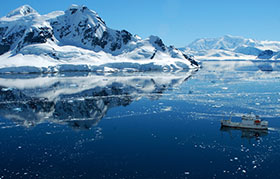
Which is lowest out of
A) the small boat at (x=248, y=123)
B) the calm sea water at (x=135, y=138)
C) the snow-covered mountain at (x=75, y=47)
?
the calm sea water at (x=135, y=138)

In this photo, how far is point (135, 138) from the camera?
34188mm

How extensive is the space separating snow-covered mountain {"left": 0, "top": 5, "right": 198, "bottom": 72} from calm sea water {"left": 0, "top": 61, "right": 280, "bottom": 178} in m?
76.1

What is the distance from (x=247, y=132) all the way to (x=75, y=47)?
136 metres

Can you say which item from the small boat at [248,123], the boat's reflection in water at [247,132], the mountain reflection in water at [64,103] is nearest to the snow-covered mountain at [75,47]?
the mountain reflection in water at [64,103]

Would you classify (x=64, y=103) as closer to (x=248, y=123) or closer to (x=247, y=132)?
(x=248, y=123)

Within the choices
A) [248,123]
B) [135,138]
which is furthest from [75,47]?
[248,123]

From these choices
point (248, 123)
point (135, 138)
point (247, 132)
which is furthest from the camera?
point (248, 123)

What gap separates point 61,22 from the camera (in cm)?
18250

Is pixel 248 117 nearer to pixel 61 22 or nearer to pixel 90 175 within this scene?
pixel 90 175

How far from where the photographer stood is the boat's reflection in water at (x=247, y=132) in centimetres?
3554

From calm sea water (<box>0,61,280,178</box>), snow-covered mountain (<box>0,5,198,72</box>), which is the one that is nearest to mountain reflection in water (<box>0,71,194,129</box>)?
calm sea water (<box>0,61,280,178</box>)

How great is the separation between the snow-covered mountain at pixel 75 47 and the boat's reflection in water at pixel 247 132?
336 feet

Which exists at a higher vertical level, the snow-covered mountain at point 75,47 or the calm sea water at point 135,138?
the snow-covered mountain at point 75,47

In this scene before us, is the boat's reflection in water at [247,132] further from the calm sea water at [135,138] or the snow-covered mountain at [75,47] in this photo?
the snow-covered mountain at [75,47]
